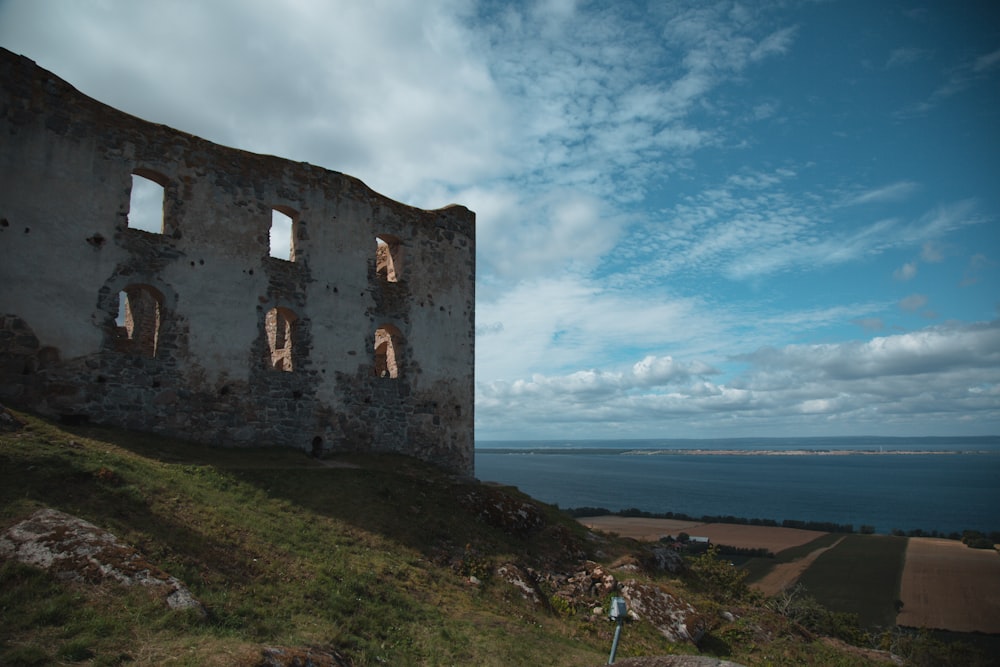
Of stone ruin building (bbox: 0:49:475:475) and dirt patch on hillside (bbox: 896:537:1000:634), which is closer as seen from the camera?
stone ruin building (bbox: 0:49:475:475)

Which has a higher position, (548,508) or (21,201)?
(21,201)

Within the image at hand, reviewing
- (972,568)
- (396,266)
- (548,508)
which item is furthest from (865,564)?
(396,266)

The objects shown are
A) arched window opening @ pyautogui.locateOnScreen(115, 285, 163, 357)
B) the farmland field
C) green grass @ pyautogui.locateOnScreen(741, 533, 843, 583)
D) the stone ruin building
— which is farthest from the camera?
green grass @ pyautogui.locateOnScreen(741, 533, 843, 583)

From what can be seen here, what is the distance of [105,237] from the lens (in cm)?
1486

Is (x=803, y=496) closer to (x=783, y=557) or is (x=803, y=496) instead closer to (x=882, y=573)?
(x=783, y=557)

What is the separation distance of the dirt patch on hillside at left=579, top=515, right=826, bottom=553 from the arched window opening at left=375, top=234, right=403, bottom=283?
46.0 meters

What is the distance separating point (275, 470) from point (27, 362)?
18.7 ft

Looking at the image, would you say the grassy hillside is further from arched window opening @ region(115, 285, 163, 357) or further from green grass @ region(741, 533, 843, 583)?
green grass @ region(741, 533, 843, 583)

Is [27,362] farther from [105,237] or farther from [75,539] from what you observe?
[75,539]

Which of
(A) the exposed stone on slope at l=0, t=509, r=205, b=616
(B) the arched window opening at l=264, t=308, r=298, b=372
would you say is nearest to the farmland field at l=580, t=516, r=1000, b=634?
(B) the arched window opening at l=264, t=308, r=298, b=372

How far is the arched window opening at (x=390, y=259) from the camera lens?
68.2 feet

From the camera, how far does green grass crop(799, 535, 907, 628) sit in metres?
40.0

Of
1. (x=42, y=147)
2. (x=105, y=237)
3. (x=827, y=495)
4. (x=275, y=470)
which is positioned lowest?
(x=827, y=495)

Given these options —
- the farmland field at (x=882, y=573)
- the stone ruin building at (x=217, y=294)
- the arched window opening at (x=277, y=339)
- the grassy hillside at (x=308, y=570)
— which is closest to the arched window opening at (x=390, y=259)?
the stone ruin building at (x=217, y=294)
